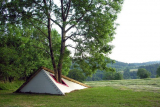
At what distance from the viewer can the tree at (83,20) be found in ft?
39.0

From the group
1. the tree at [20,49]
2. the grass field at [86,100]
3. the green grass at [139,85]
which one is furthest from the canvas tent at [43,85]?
the green grass at [139,85]

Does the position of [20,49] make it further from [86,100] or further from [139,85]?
[139,85]

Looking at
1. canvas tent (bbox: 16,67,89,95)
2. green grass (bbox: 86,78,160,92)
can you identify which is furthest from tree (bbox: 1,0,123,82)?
green grass (bbox: 86,78,160,92)

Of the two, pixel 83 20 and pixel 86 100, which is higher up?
pixel 83 20

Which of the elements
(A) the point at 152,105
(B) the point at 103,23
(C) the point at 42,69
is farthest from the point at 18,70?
(A) the point at 152,105

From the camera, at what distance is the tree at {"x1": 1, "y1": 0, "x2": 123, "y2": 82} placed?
39.0 feet

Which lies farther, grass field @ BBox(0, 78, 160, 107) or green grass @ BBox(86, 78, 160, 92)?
green grass @ BBox(86, 78, 160, 92)

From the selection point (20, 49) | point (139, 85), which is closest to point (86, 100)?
point (20, 49)

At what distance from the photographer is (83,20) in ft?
41.7

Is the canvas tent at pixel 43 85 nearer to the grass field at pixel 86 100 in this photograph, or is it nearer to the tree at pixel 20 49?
the grass field at pixel 86 100

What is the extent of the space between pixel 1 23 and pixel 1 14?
0.79 m

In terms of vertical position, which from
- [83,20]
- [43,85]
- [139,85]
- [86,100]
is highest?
[83,20]

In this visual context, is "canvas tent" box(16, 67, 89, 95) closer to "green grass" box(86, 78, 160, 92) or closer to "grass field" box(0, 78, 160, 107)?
"grass field" box(0, 78, 160, 107)

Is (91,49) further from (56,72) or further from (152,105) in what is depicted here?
(152,105)
